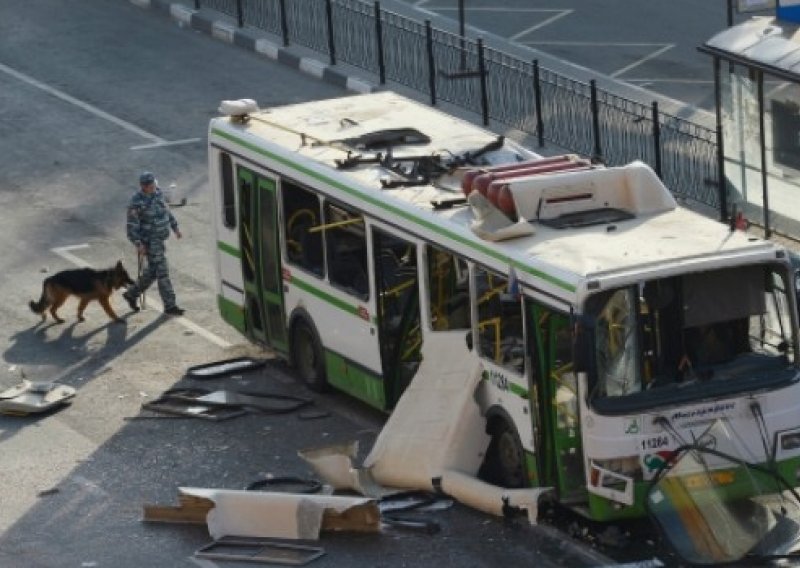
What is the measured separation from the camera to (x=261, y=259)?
20969mm

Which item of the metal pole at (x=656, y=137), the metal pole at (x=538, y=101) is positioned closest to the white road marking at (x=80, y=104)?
the metal pole at (x=538, y=101)

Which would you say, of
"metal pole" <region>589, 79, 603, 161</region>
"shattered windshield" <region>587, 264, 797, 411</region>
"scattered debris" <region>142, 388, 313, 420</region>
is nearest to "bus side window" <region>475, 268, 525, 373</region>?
"shattered windshield" <region>587, 264, 797, 411</region>

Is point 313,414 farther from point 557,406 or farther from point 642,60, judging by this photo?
point 642,60

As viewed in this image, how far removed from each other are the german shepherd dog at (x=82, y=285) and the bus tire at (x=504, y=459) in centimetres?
601

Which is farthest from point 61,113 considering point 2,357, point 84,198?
point 2,357

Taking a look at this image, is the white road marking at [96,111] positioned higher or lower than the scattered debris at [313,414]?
lower

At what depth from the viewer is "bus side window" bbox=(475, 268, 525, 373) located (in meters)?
16.9

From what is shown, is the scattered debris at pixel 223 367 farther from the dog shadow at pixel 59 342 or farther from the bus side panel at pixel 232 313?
the dog shadow at pixel 59 342

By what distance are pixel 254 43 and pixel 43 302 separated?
10926mm

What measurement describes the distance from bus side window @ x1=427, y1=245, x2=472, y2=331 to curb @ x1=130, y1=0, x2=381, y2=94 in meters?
12.4

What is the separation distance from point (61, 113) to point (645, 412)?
15.9 meters

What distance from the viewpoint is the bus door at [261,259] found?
20.7m

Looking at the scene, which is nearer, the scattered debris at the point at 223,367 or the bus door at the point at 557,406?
the bus door at the point at 557,406

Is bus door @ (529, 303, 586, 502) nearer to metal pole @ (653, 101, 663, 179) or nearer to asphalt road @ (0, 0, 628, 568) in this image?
asphalt road @ (0, 0, 628, 568)
